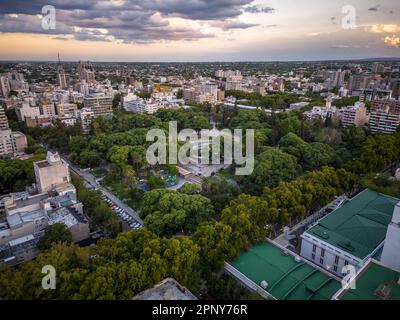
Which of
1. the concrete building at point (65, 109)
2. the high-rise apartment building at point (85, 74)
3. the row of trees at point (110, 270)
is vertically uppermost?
the high-rise apartment building at point (85, 74)

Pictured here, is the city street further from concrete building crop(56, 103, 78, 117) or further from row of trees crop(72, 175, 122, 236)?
concrete building crop(56, 103, 78, 117)

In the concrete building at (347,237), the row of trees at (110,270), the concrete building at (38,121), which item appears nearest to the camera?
the row of trees at (110,270)

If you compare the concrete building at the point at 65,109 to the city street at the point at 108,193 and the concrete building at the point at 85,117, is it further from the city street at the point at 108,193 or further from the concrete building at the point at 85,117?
the city street at the point at 108,193

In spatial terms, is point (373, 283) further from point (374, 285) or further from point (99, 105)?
point (99, 105)

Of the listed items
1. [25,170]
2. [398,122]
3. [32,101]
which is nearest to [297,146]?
[398,122]

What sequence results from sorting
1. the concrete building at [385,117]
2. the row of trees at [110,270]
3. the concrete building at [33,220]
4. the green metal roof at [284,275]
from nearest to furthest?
1. the row of trees at [110,270]
2. the green metal roof at [284,275]
3. the concrete building at [33,220]
4. the concrete building at [385,117]

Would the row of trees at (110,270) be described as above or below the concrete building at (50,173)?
below

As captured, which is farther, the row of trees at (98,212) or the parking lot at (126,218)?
the parking lot at (126,218)

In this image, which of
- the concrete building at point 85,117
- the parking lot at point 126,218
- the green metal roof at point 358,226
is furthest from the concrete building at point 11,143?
the green metal roof at point 358,226

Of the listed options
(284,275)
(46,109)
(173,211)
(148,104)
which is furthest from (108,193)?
(46,109)
